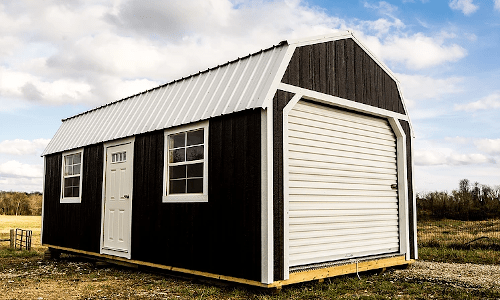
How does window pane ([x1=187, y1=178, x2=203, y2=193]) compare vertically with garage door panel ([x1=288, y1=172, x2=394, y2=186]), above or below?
below

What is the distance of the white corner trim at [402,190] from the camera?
8.71 meters

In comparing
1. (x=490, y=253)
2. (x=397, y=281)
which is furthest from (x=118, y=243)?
(x=490, y=253)

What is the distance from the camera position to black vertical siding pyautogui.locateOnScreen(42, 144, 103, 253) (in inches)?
388

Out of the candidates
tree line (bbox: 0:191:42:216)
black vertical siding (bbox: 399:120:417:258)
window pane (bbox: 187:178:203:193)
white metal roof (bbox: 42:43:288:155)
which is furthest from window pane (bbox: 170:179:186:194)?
tree line (bbox: 0:191:42:216)

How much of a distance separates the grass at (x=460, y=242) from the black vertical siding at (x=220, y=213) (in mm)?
5741

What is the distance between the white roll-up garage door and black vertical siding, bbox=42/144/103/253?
4.89 meters

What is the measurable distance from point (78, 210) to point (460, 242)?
381 inches

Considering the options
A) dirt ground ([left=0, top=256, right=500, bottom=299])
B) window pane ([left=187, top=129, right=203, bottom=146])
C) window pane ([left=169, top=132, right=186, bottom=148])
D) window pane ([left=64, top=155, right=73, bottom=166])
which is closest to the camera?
dirt ground ([left=0, top=256, right=500, bottom=299])

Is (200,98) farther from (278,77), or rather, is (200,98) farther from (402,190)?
(402,190)

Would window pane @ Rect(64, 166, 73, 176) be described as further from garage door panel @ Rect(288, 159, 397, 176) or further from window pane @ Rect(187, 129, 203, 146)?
garage door panel @ Rect(288, 159, 397, 176)

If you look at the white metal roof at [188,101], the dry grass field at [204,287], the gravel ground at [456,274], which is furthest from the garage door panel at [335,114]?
the gravel ground at [456,274]

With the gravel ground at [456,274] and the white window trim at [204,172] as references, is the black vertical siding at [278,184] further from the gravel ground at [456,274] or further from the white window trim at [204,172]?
the gravel ground at [456,274]

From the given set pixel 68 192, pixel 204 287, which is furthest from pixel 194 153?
pixel 68 192

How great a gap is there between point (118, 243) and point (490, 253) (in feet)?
27.4
